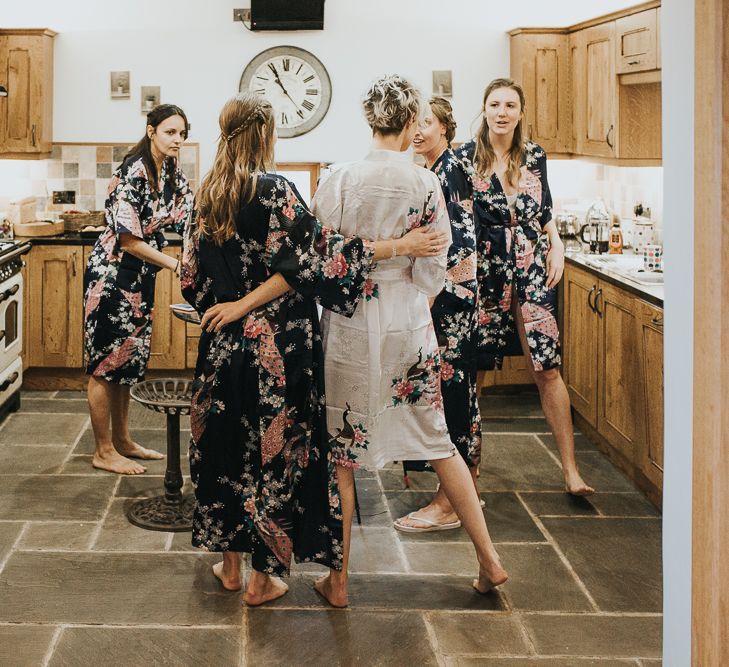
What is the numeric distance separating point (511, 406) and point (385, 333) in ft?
10.0

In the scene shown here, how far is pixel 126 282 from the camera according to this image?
14.3 feet

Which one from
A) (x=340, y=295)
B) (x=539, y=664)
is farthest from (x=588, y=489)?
(x=340, y=295)

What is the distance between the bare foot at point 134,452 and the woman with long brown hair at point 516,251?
1.63 m

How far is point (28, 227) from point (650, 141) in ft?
11.7

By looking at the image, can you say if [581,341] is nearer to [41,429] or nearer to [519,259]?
[519,259]

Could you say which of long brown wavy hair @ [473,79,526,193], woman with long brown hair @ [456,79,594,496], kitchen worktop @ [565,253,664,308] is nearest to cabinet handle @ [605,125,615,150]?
kitchen worktop @ [565,253,664,308]

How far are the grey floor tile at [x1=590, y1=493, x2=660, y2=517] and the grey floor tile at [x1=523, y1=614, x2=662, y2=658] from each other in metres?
1.01

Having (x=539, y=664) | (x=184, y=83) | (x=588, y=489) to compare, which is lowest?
(x=539, y=664)

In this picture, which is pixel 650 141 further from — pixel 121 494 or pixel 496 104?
pixel 121 494

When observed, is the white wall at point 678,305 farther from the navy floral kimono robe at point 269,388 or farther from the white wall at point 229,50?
the white wall at point 229,50

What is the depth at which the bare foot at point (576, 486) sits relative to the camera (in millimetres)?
4277

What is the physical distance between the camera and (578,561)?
3.62 m

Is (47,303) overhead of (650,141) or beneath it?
beneath

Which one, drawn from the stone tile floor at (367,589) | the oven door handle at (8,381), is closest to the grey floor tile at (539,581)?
the stone tile floor at (367,589)
